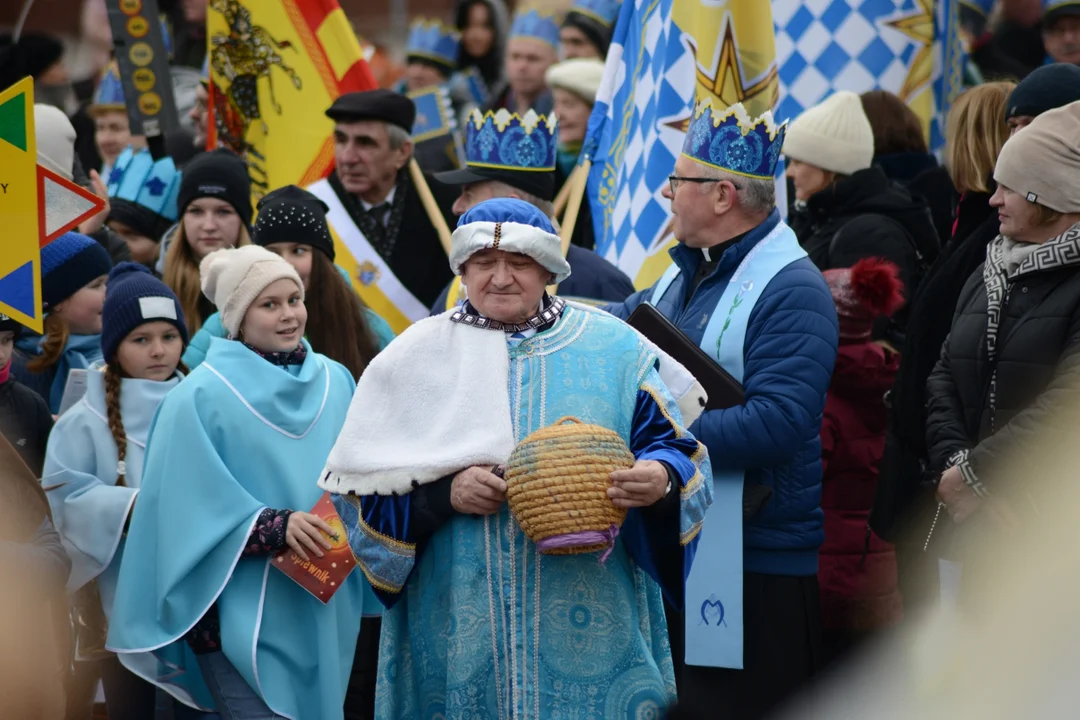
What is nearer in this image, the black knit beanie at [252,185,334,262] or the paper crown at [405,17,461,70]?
the black knit beanie at [252,185,334,262]

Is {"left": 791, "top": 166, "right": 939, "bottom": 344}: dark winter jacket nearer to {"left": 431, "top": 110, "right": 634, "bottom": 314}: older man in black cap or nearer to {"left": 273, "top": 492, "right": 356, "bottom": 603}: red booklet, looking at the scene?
{"left": 431, "top": 110, "right": 634, "bottom": 314}: older man in black cap

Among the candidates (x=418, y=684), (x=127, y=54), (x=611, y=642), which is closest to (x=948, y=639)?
(x=611, y=642)

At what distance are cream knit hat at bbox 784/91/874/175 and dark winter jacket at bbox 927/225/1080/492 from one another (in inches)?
63.9

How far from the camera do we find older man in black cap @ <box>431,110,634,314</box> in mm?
6367

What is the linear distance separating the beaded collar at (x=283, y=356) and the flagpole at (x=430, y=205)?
77.0 inches

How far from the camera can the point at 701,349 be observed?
16.7 feet

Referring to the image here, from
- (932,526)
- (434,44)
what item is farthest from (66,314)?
(434,44)

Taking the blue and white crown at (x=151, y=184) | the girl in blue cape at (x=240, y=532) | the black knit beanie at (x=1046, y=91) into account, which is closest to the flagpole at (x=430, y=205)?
the blue and white crown at (x=151, y=184)

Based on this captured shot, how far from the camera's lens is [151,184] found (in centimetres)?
802

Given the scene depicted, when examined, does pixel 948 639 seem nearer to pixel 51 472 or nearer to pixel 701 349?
pixel 701 349

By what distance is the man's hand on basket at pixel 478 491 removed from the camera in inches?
156

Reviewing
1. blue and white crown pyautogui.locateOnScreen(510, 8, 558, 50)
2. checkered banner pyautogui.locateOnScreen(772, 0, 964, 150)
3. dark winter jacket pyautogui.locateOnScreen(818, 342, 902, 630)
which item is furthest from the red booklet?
blue and white crown pyautogui.locateOnScreen(510, 8, 558, 50)

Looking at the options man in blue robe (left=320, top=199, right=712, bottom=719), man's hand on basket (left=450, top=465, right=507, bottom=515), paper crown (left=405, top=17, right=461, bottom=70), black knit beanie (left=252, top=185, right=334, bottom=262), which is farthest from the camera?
paper crown (left=405, top=17, right=461, bottom=70)

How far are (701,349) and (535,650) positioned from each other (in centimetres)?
139
